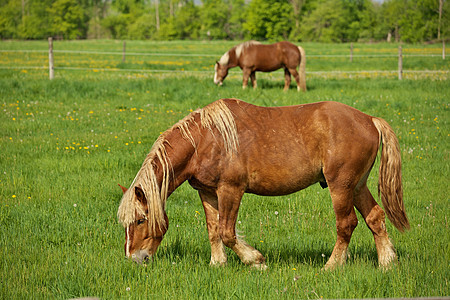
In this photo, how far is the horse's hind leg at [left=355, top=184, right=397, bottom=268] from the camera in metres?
4.66

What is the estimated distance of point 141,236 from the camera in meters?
4.36

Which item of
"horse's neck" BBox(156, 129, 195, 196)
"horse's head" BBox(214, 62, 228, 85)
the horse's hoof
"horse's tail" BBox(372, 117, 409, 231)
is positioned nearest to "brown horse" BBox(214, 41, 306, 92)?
"horse's head" BBox(214, 62, 228, 85)

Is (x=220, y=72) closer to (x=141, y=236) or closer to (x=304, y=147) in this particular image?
(x=304, y=147)

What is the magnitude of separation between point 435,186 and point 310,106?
3639 mm

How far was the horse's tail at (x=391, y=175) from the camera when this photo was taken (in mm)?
4695

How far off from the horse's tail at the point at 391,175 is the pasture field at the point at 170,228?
0.44 metres

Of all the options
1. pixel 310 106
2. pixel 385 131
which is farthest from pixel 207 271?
pixel 385 131

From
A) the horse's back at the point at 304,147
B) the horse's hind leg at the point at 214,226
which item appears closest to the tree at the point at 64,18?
the horse's hind leg at the point at 214,226

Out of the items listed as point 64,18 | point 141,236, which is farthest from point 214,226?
point 64,18

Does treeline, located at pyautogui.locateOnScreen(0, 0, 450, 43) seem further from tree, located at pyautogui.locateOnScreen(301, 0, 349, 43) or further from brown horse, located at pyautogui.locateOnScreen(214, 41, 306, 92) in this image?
brown horse, located at pyautogui.locateOnScreen(214, 41, 306, 92)

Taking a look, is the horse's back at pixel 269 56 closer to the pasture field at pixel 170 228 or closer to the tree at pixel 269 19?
the pasture field at pixel 170 228

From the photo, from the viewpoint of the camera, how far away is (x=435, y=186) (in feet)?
24.0

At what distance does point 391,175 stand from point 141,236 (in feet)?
8.43

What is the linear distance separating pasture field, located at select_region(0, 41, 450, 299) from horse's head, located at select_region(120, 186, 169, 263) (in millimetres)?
128
